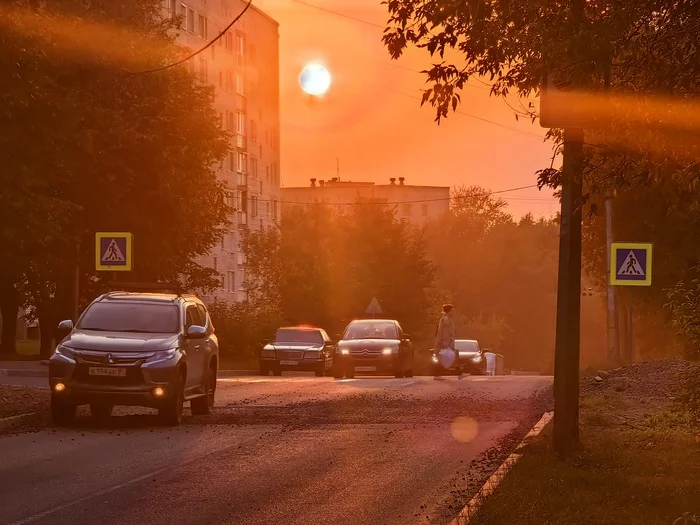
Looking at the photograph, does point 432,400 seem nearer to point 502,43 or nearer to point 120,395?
point 120,395

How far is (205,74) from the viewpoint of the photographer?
89812mm

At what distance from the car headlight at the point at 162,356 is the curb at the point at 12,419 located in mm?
1971

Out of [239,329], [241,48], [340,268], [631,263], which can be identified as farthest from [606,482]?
[241,48]

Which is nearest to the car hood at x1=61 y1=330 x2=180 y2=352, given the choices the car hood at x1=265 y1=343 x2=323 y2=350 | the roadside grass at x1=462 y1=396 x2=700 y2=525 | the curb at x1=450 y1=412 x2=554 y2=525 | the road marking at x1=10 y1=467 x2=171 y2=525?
the road marking at x1=10 y1=467 x2=171 y2=525

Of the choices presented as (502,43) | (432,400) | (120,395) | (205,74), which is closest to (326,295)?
(205,74)

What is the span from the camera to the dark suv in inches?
734

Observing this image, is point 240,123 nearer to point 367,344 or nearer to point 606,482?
point 367,344

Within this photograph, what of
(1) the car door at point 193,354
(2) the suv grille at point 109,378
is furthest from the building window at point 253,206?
(2) the suv grille at point 109,378

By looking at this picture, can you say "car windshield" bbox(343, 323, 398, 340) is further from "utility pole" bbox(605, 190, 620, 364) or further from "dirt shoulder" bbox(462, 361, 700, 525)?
"dirt shoulder" bbox(462, 361, 700, 525)

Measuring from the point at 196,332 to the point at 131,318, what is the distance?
0.99m

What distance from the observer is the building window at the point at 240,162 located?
96938mm

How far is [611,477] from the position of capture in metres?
11.7

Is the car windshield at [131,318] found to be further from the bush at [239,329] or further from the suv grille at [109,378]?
the bush at [239,329]

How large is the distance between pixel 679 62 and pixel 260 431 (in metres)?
8.45
